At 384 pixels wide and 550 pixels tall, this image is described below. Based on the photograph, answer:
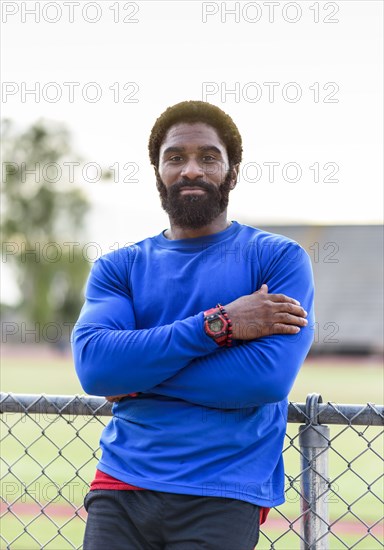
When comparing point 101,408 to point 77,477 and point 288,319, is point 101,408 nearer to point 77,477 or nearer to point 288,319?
point 288,319

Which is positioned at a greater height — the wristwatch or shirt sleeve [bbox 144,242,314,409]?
the wristwatch

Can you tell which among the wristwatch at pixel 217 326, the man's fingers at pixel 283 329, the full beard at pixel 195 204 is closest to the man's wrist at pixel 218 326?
the wristwatch at pixel 217 326

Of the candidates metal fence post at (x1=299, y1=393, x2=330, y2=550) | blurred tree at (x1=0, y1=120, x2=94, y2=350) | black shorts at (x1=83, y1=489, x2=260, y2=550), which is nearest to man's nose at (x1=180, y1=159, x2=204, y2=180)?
metal fence post at (x1=299, y1=393, x2=330, y2=550)

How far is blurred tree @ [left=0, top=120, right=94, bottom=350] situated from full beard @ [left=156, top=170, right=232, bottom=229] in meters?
39.3

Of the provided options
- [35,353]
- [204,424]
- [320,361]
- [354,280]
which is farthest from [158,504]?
[35,353]

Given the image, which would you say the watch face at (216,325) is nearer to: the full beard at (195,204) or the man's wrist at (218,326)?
the man's wrist at (218,326)

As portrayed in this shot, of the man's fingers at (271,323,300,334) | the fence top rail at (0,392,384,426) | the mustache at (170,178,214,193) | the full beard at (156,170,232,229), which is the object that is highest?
the mustache at (170,178,214,193)

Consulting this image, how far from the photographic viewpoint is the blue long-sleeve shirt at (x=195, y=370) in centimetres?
208

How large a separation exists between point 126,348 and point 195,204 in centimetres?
48

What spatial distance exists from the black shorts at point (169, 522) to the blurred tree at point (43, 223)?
3955cm

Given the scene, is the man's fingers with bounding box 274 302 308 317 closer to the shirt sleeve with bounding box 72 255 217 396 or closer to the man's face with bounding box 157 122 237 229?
the shirt sleeve with bounding box 72 255 217 396

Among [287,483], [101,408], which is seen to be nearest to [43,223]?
[287,483]

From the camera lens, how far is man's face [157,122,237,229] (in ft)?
7.73

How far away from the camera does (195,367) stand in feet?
7.08
